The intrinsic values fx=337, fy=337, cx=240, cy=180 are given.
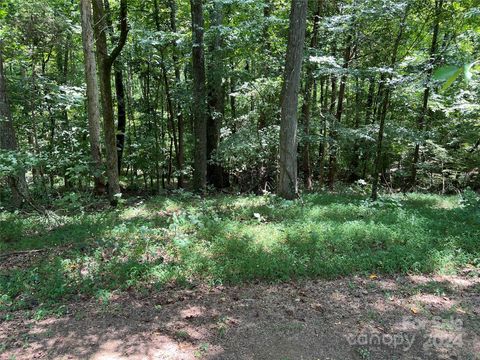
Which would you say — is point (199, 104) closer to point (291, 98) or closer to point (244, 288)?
point (291, 98)

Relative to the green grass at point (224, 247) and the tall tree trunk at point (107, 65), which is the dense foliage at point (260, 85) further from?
the green grass at point (224, 247)

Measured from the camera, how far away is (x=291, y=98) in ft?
28.5

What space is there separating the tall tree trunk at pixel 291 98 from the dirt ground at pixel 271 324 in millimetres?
4332

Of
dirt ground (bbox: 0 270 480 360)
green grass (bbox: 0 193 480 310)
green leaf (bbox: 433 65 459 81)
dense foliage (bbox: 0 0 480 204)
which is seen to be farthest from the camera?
dense foliage (bbox: 0 0 480 204)

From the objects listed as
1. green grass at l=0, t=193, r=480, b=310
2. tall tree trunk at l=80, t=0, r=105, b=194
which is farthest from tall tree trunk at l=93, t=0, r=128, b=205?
green grass at l=0, t=193, r=480, b=310

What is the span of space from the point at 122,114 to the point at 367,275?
43.3ft

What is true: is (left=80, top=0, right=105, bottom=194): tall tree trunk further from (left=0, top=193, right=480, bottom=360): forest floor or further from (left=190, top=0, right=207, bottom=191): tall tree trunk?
(left=190, top=0, right=207, bottom=191): tall tree trunk

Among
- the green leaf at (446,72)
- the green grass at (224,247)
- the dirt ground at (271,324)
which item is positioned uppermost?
the green leaf at (446,72)

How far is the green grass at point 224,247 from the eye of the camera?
496 cm

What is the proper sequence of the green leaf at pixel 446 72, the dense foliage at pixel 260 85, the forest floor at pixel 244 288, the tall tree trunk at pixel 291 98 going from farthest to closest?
the dense foliage at pixel 260 85 < the tall tree trunk at pixel 291 98 < the forest floor at pixel 244 288 < the green leaf at pixel 446 72

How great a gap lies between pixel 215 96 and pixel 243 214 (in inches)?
232

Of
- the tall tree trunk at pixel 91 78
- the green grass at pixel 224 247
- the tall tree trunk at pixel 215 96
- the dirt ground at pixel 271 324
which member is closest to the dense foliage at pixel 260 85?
the tall tree trunk at pixel 215 96

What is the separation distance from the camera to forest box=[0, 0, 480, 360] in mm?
3998

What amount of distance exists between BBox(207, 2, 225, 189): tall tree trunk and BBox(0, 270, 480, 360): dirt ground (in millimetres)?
8100
